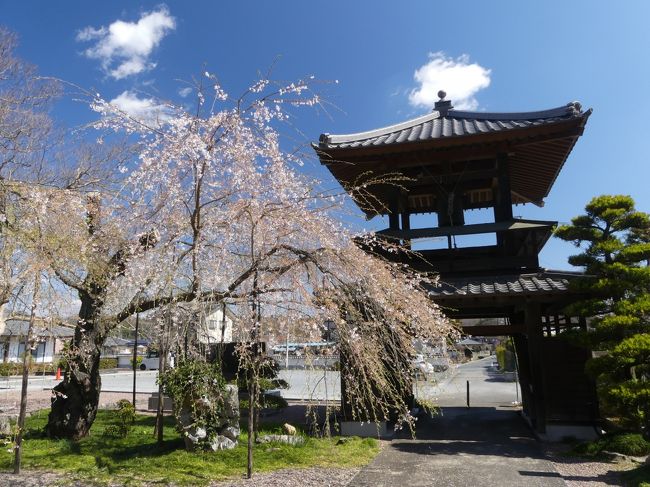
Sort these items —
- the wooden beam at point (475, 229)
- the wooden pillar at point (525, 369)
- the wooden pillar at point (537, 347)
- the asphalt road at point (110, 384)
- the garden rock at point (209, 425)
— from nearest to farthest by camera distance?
the garden rock at point (209, 425) → the wooden beam at point (475, 229) → the wooden pillar at point (537, 347) → the wooden pillar at point (525, 369) → the asphalt road at point (110, 384)

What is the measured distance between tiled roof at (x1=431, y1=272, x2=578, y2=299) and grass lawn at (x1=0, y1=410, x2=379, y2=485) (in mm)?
3291

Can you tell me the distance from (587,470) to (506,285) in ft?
10.4

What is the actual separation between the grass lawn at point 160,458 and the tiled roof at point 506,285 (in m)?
3.29

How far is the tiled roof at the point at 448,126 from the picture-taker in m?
8.59

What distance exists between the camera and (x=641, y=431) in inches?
305

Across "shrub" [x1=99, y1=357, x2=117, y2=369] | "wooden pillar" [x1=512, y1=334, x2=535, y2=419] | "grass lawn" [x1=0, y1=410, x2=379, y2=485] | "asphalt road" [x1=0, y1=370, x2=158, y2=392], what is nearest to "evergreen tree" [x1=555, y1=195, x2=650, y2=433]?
"wooden pillar" [x1=512, y1=334, x2=535, y2=419]

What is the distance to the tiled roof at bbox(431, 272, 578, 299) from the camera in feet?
27.1

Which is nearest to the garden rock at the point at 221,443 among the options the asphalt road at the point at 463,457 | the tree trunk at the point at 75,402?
the asphalt road at the point at 463,457

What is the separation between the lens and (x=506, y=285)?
28.2 feet

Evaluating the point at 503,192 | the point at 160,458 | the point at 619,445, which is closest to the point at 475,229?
the point at 503,192

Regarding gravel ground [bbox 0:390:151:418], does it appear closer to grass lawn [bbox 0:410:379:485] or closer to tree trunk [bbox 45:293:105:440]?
tree trunk [bbox 45:293:105:440]

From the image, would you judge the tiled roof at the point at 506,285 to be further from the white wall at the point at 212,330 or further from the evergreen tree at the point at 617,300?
the white wall at the point at 212,330

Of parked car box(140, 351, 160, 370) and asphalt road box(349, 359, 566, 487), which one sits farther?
parked car box(140, 351, 160, 370)

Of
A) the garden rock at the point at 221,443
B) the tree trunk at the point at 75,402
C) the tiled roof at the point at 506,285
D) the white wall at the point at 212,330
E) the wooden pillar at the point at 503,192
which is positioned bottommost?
the garden rock at the point at 221,443
